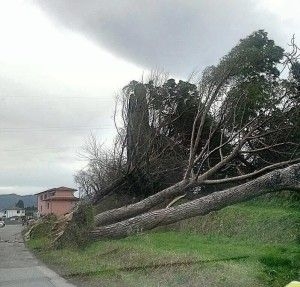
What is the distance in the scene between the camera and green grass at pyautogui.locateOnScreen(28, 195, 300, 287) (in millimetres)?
8203

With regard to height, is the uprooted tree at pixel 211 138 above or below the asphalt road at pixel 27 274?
above

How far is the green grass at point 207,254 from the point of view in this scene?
820cm

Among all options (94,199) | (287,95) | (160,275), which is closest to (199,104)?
(287,95)

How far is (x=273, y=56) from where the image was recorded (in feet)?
57.2

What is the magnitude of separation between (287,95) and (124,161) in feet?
20.2

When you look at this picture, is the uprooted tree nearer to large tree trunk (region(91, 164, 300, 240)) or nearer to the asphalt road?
large tree trunk (region(91, 164, 300, 240))

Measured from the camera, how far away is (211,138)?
645 inches

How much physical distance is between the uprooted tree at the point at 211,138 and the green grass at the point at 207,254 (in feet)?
2.84

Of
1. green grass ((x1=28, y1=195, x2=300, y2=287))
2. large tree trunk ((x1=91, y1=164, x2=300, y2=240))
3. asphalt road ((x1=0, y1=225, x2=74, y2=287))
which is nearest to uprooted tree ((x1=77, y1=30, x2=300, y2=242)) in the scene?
large tree trunk ((x1=91, y1=164, x2=300, y2=240))

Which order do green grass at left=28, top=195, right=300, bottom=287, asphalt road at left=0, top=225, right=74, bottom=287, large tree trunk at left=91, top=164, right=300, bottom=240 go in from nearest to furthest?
green grass at left=28, top=195, right=300, bottom=287 < asphalt road at left=0, top=225, right=74, bottom=287 < large tree trunk at left=91, top=164, right=300, bottom=240

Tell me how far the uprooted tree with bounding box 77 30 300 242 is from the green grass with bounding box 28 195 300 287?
87cm

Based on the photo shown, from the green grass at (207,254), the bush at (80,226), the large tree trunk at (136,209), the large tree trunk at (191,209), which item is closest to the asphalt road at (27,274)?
the green grass at (207,254)

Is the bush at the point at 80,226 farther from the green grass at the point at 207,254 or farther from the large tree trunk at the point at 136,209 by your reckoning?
the large tree trunk at the point at 136,209

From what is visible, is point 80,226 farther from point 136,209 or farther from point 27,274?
point 27,274
